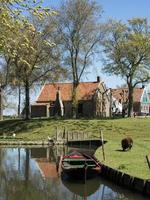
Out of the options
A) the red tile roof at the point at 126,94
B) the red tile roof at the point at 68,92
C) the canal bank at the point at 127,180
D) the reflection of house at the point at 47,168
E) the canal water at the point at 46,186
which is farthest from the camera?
the red tile roof at the point at 126,94

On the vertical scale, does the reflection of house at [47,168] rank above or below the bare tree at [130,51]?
below

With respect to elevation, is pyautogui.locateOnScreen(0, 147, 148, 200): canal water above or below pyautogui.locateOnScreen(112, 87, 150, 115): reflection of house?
below

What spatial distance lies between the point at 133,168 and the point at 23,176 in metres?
8.41

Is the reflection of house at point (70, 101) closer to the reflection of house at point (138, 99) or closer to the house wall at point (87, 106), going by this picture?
the house wall at point (87, 106)

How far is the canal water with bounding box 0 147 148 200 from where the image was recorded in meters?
25.0

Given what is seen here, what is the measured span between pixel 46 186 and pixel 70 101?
76152 millimetres

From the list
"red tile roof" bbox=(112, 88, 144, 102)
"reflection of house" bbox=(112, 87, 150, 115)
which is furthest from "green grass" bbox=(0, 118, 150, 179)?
"reflection of house" bbox=(112, 87, 150, 115)

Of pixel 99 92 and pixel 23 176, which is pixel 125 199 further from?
pixel 99 92

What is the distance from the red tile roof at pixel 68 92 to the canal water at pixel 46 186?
63155 millimetres

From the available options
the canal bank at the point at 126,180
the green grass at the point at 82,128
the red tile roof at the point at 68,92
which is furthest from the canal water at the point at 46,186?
the red tile roof at the point at 68,92

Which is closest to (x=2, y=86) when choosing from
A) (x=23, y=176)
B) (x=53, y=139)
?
(x=53, y=139)

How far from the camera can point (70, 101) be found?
10438cm

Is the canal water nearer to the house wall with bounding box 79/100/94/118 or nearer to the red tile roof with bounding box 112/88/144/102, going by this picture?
the house wall with bounding box 79/100/94/118

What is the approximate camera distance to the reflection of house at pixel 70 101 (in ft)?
334
